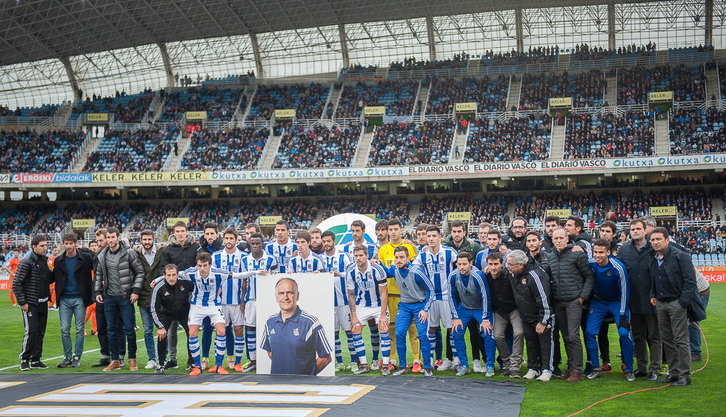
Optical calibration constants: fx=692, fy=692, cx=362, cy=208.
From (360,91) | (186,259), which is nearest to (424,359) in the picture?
(186,259)

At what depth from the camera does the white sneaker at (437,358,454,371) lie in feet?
34.5

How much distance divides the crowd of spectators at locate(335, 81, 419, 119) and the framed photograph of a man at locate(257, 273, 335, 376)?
127ft

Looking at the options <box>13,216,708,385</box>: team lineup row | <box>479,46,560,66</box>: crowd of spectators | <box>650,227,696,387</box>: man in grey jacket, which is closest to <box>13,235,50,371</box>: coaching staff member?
<box>13,216,708,385</box>: team lineup row

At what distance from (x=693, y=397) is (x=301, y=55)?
5017cm

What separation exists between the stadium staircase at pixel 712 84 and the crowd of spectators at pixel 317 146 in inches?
890

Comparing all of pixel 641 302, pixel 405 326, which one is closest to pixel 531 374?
pixel 641 302

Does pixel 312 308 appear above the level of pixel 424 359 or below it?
above

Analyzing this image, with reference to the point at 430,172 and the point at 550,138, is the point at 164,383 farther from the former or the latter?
the point at 550,138

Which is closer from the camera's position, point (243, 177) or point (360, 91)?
point (243, 177)

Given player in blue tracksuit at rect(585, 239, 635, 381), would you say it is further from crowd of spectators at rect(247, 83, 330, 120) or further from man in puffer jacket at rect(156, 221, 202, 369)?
crowd of spectators at rect(247, 83, 330, 120)

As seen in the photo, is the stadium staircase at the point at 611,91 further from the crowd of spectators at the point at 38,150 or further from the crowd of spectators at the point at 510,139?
the crowd of spectators at the point at 38,150

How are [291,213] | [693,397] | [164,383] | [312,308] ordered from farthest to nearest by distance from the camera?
[291,213] → [312,308] → [164,383] → [693,397]

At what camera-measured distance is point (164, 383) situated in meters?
9.57

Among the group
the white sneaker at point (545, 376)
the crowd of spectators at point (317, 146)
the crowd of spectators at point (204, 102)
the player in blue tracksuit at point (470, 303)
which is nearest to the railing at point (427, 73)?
the crowd of spectators at point (317, 146)
